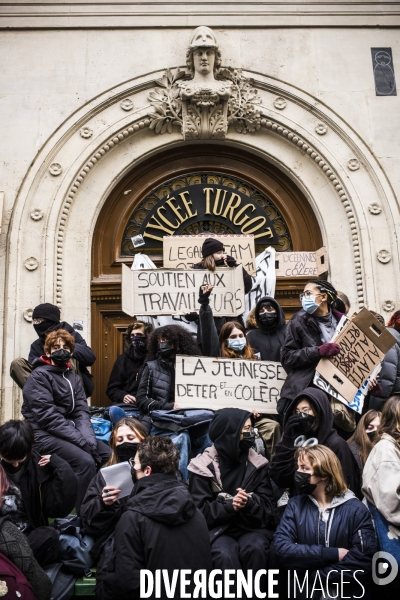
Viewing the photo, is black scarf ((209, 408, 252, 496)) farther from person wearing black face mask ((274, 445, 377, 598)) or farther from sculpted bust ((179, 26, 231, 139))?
sculpted bust ((179, 26, 231, 139))

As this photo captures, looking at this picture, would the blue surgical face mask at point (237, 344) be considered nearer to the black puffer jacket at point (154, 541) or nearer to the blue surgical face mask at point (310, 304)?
the blue surgical face mask at point (310, 304)

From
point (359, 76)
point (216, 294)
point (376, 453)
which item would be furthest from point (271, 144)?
point (376, 453)

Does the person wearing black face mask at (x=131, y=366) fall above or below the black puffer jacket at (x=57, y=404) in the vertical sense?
above

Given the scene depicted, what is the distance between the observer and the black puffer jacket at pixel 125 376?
812cm

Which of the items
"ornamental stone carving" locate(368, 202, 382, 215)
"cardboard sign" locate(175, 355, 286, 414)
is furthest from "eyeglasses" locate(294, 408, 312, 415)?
"ornamental stone carving" locate(368, 202, 382, 215)

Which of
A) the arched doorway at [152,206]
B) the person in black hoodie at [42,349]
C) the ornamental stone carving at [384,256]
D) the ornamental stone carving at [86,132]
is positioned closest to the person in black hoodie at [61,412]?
the person in black hoodie at [42,349]

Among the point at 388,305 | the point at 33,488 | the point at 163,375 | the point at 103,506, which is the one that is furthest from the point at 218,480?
the point at 388,305

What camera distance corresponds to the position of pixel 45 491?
5555 mm

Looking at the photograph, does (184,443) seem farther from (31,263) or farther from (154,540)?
(31,263)

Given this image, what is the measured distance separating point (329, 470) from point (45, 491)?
79.2 inches

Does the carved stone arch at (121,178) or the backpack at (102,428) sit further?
the carved stone arch at (121,178)

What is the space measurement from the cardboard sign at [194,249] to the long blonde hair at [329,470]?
4.08m

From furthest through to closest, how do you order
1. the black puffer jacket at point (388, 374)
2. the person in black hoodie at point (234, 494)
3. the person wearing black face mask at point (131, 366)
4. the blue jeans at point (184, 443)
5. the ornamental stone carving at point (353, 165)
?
the ornamental stone carving at point (353, 165) → the person wearing black face mask at point (131, 366) → the black puffer jacket at point (388, 374) → the blue jeans at point (184, 443) → the person in black hoodie at point (234, 494)

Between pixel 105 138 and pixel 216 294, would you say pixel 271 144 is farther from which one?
pixel 216 294
